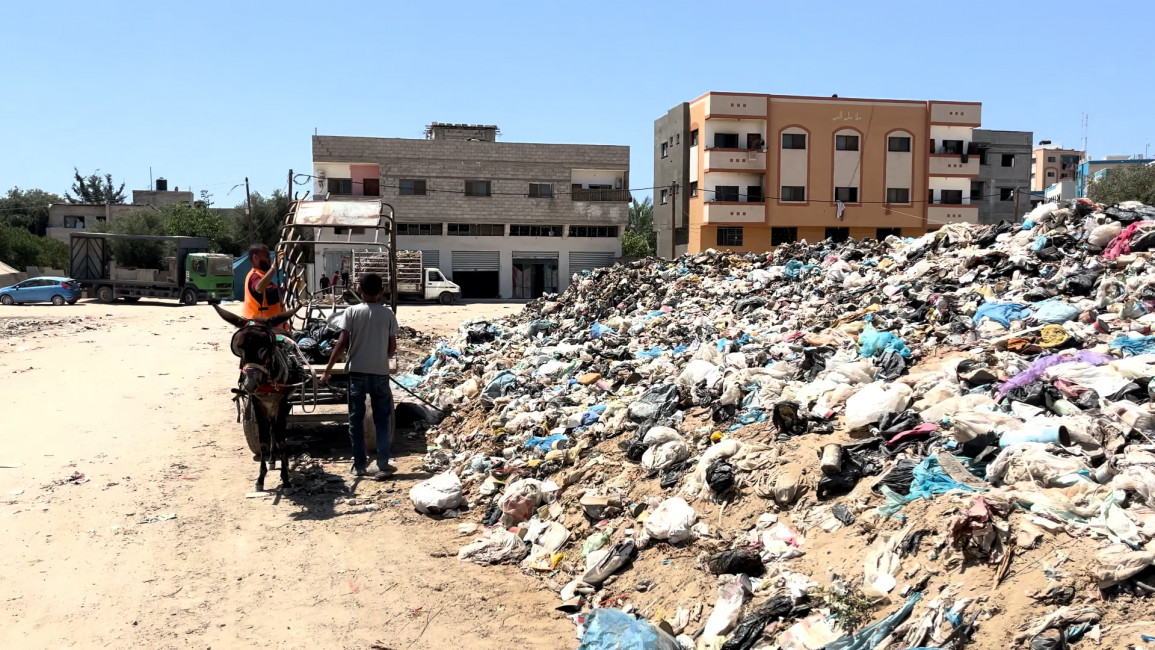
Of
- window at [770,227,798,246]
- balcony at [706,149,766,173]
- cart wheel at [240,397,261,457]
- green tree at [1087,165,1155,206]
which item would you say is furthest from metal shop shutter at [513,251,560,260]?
cart wheel at [240,397,261,457]

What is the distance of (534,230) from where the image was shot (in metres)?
39.9

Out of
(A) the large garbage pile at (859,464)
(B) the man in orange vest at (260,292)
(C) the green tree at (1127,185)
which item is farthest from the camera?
(C) the green tree at (1127,185)

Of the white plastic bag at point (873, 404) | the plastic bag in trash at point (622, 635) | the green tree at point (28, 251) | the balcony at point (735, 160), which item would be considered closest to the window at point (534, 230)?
the balcony at point (735, 160)

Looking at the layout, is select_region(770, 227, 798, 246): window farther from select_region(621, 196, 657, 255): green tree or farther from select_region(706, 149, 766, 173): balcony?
select_region(621, 196, 657, 255): green tree

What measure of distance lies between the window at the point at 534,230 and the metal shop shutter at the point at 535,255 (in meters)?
0.80

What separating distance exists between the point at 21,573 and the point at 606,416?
3.96m

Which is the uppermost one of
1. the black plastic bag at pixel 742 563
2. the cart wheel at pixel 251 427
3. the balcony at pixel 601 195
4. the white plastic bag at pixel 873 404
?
the balcony at pixel 601 195

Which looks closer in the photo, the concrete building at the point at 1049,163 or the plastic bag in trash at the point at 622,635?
the plastic bag in trash at the point at 622,635

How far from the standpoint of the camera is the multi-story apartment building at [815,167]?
39.1m

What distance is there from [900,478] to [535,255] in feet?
118

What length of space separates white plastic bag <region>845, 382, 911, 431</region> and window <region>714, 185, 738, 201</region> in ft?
115

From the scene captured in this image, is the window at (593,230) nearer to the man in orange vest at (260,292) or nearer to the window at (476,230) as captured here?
the window at (476,230)

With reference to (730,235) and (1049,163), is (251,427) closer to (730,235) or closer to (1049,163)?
(730,235)

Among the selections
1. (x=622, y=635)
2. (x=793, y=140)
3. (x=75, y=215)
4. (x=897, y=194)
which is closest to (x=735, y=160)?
(x=793, y=140)
